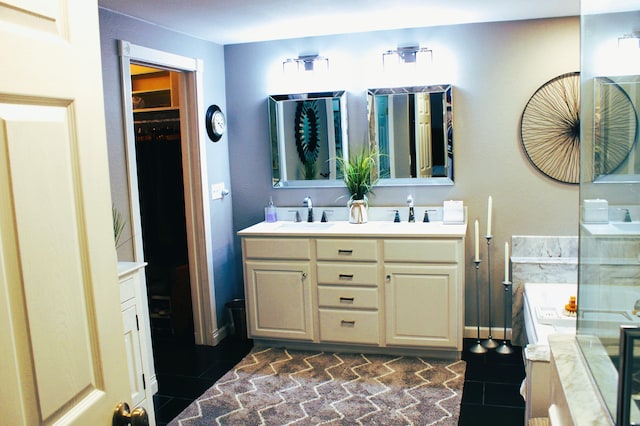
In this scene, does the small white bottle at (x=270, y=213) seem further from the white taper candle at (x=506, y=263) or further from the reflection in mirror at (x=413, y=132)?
the white taper candle at (x=506, y=263)

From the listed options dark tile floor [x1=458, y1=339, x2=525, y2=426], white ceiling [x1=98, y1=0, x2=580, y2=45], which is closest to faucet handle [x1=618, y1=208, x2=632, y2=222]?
dark tile floor [x1=458, y1=339, x2=525, y2=426]

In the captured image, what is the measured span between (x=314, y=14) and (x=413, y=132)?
1.15 meters

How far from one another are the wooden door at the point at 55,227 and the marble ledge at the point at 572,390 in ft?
3.55

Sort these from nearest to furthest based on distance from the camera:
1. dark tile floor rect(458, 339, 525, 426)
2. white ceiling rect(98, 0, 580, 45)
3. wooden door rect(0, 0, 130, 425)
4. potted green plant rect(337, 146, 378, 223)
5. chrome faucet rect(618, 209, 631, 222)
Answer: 1. wooden door rect(0, 0, 130, 425)
2. chrome faucet rect(618, 209, 631, 222)
3. dark tile floor rect(458, 339, 525, 426)
4. white ceiling rect(98, 0, 580, 45)
5. potted green plant rect(337, 146, 378, 223)

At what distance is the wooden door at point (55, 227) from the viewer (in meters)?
0.99

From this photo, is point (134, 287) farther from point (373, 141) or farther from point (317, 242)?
point (373, 141)

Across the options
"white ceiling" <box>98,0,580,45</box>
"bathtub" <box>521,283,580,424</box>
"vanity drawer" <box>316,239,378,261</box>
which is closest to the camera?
"bathtub" <box>521,283,580,424</box>

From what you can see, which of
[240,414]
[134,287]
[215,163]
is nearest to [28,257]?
[134,287]

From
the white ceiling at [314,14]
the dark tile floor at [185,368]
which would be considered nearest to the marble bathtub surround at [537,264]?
the white ceiling at [314,14]

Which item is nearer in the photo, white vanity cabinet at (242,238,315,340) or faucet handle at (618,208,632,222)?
faucet handle at (618,208,632,222)

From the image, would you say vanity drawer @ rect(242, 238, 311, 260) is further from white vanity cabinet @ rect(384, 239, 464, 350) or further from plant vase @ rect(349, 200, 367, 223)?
white vanity cabinet @ rect(384, 239, 464, 350)

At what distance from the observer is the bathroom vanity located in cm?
371

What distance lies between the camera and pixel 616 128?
1315 millimetres

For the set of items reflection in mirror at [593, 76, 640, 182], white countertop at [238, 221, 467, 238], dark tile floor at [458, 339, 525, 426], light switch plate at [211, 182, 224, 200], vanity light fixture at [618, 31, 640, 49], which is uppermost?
vanity light fixture at [618, 31, 640, 49]
